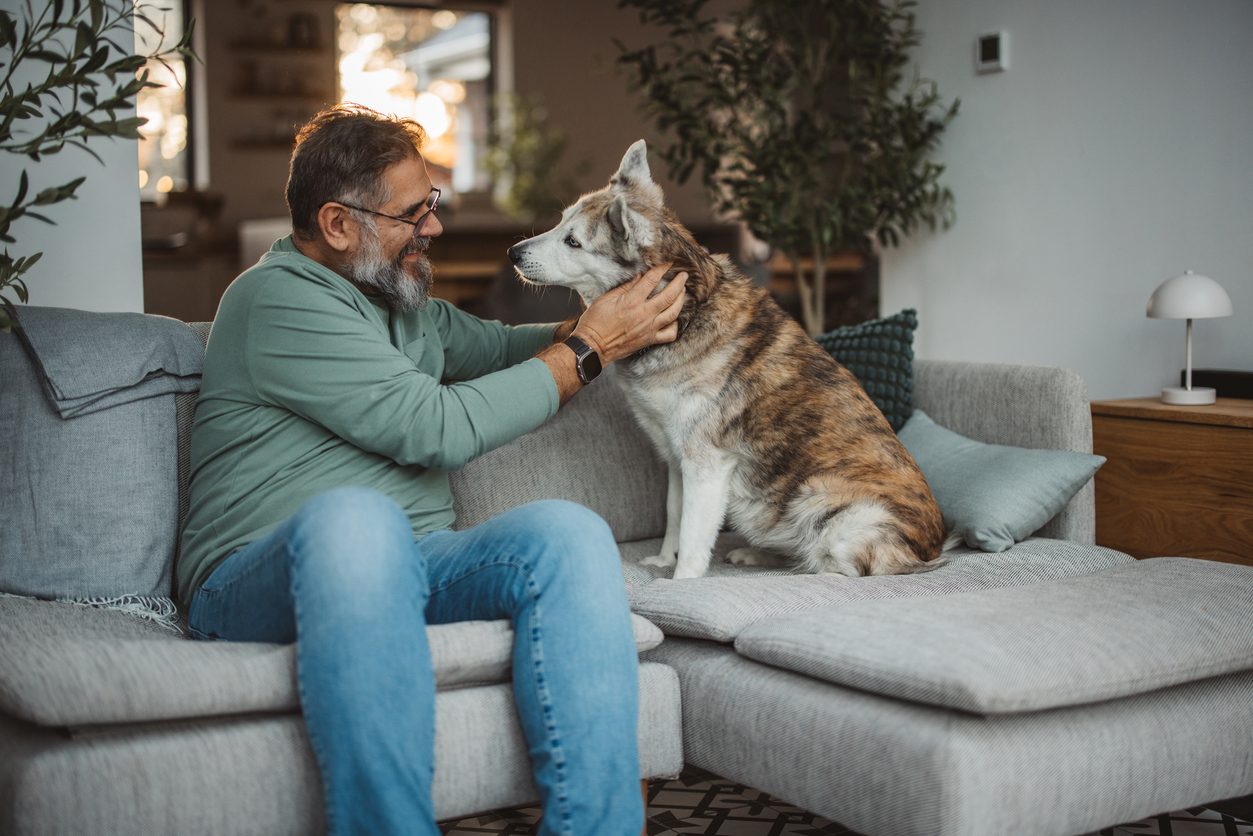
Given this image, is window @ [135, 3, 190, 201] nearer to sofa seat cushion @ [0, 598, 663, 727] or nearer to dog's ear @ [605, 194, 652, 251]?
dog's ear @ [605, 194, 652, 251]

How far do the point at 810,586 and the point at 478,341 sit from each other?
869 mm

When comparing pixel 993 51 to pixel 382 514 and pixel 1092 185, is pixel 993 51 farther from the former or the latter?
pixel 382 514

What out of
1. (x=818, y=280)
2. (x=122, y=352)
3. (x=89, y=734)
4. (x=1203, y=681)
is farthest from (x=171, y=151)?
(x=1203, y=681)

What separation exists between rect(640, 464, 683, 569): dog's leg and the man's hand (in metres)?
0.36

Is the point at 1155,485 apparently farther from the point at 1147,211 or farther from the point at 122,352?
the point at 122,352

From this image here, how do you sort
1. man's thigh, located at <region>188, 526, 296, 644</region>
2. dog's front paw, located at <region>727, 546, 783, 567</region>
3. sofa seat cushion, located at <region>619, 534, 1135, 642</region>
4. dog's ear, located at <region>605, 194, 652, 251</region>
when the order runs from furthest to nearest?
dog's front paw, located at <region>727, 546, 783, 567</region> < dog's ear, located at <region>605, 194, 652, 251</region> < sofa seat cushion, located at <region>619, 534, 1135, 642</region> < man's thigh, located at <region>188, 526, 296, 644</region>

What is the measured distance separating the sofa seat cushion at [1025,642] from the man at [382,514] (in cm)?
31

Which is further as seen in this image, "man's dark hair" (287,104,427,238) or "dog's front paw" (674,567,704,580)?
"dog's front paw" (674,567,704,580)

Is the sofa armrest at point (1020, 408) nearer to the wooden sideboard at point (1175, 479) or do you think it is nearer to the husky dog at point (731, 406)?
the wooden sideboard at point (1175, 479)

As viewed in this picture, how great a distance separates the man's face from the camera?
1.75 meters

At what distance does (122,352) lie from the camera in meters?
1.83

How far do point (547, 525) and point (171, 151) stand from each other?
7278mm

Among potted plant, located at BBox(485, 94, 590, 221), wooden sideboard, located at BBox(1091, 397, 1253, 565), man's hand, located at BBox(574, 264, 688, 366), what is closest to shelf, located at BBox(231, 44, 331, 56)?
potted plant, located at BBox(485, 94, 590, 221)

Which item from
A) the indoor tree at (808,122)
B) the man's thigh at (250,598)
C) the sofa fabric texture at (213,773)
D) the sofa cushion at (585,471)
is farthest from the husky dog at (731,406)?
the indoor tree at (808,122)
